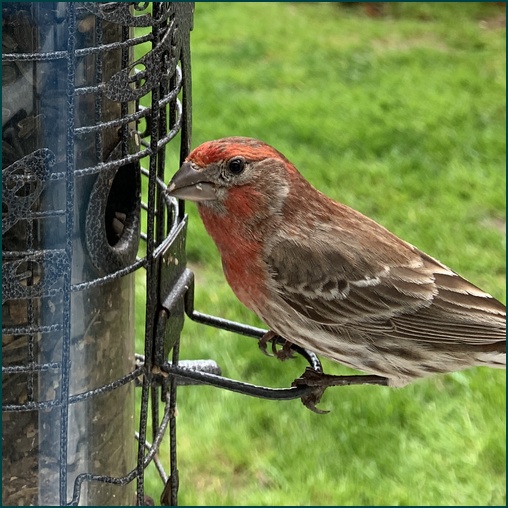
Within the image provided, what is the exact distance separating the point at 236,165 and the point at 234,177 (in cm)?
4

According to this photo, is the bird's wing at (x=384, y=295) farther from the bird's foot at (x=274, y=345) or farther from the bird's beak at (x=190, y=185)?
the bird's beak at (x=190, y=185)

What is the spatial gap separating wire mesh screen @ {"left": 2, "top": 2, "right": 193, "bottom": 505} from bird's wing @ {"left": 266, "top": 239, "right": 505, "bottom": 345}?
1.43 feet

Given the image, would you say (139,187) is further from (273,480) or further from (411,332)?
(273,480)

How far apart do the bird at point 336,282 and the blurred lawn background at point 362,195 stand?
1612 millimetres

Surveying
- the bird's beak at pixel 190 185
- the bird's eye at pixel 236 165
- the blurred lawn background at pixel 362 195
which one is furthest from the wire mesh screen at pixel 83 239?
the blurred lawn background at pixel 362 195

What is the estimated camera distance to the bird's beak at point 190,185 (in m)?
3.26

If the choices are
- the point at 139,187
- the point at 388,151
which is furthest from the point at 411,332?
the point at 388,151

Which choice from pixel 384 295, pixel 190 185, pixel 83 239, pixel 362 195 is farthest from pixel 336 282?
pixel 362 195

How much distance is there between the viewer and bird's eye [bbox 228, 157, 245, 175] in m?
3.45

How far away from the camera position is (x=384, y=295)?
3936 millimetres

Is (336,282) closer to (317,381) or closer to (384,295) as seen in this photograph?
(384,295)

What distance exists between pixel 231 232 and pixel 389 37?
9600 mm

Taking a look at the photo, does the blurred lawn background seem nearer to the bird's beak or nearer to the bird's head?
the bird's head

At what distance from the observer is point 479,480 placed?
5.47 m
